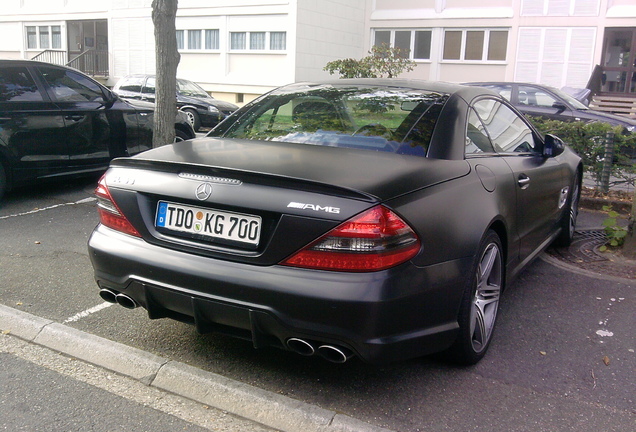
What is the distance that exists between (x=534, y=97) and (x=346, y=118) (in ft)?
34.3

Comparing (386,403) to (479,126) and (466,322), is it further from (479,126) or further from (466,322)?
(479,126)

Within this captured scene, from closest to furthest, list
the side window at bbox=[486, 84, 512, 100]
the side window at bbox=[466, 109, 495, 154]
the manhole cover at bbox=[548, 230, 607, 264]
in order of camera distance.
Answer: the side window at bbox=[466, 109, 495, 154] < the manhole cover at bbox=[548, 230, 607, 264] < the side window at bbox=[486, 84, 512, 100]

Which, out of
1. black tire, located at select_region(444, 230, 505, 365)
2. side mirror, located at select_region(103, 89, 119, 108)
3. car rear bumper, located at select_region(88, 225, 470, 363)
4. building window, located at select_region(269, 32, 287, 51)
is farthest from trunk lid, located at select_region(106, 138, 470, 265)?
building window, located at select_region(269, 32, 287, 51)

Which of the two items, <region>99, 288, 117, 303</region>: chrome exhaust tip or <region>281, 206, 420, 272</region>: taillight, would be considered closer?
<region>281, 206, 420, 272</region>: taillight

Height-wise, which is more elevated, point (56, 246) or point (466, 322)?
point (466, 322)

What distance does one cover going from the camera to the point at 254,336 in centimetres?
288

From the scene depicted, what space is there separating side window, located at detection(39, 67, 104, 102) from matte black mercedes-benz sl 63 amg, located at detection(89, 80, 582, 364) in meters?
4.65

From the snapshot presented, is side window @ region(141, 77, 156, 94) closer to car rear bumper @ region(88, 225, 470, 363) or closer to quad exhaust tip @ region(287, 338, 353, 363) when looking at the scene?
car rear bumper @ region(88, 225, 470, 363)

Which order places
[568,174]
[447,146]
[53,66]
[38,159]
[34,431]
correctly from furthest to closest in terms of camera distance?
[53,66]
[38,159]
[568,174]
[447,146]
[34,431]

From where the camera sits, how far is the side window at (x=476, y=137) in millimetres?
3629

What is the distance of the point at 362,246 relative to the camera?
2656 mm

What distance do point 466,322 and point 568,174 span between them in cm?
279

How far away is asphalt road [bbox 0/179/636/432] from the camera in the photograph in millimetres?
2971

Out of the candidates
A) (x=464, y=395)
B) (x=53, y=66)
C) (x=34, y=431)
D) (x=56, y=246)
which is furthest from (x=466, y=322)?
(x=53, y=66)
